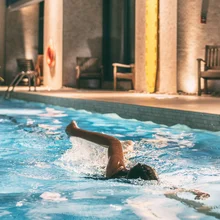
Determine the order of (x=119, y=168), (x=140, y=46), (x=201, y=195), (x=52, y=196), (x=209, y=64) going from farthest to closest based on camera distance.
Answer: (x=140, y=46)
(x=209, y=64)
(x=119, y=168)
(x=52, y=196)
(x=201, y=195)

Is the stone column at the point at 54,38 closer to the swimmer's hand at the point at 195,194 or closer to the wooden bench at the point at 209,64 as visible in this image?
the wooden bench at the point at 209,64

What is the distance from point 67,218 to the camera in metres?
2.46

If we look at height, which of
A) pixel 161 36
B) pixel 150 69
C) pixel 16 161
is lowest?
pixel 16 161

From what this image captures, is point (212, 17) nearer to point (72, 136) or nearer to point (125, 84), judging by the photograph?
point (125, 84)

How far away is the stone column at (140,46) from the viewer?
10.5 meters

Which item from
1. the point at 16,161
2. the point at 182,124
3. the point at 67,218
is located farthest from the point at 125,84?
the point at 67,218

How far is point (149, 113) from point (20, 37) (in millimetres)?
11094

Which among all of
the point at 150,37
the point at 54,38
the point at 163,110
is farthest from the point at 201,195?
the point at 54,38

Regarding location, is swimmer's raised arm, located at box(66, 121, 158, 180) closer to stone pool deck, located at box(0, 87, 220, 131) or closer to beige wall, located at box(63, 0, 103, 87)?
stone pool deck, located at box(0, 87, 220, 131)

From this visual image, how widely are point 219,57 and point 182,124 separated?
3.44 metres

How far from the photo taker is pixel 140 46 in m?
10.6

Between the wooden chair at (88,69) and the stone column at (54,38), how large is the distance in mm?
656

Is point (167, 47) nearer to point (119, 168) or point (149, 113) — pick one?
point (149, 113)

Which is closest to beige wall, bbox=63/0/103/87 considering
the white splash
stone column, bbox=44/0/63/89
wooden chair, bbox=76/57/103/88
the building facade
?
the building facade
